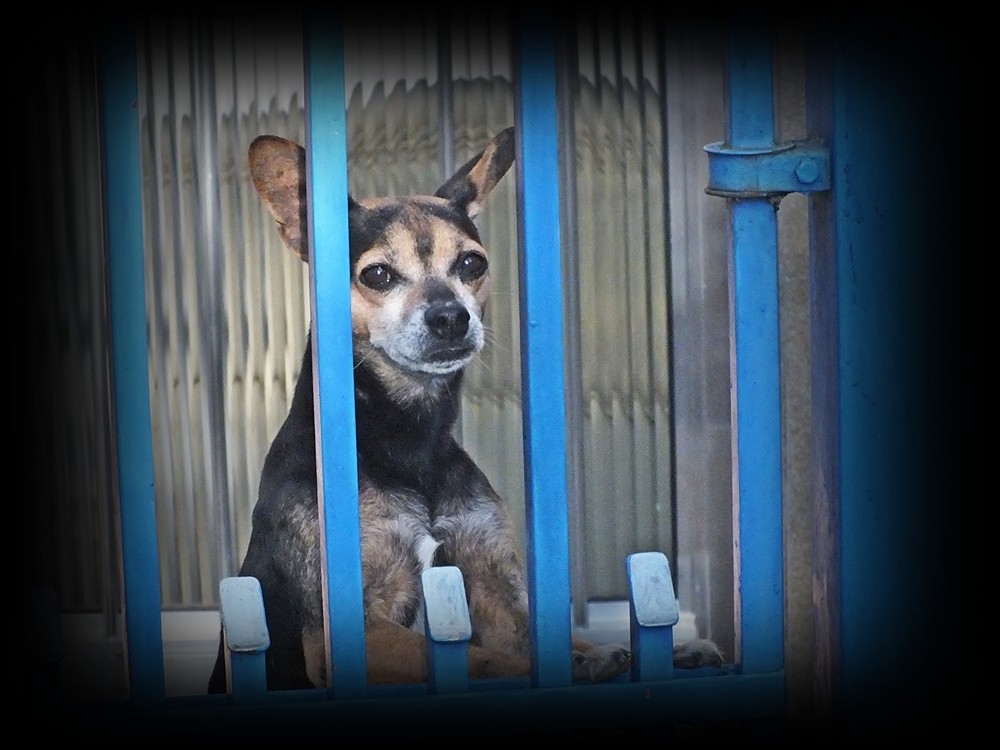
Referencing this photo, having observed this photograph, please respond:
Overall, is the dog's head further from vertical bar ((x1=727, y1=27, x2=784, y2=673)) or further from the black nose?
vertical bar ((x1=727, y1=27, x2=784, y2=673))

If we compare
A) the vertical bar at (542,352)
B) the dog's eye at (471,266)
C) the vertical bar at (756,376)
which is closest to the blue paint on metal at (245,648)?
the vertical bar at (542,352)

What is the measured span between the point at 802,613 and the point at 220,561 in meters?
1.04

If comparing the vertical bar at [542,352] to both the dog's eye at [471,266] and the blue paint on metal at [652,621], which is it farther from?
the dog's eye at [471,266]

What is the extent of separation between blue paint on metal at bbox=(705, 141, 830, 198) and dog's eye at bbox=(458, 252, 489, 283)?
960 millimetres

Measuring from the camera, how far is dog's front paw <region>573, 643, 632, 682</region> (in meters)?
1.98

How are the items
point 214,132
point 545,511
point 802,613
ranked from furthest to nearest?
point 214,132
point 802,613
point 545,511

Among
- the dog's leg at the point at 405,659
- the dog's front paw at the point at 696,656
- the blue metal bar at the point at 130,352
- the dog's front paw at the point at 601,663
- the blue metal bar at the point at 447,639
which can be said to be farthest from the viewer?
the dog's leg at the point at 405,659

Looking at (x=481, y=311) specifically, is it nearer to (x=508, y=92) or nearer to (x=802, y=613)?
(x=508, y=92)

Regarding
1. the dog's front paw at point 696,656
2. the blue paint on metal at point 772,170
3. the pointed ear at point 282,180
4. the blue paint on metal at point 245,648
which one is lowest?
the dog's front paw at point 696,656

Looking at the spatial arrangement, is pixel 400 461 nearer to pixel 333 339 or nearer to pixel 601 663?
pixel 601 663

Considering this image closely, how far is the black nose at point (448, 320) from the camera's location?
2.31 meters

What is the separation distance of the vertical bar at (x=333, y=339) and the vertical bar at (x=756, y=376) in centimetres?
41

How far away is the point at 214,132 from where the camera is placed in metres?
2.35

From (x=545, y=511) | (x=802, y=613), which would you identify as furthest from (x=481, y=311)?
(x=545, y=511)
